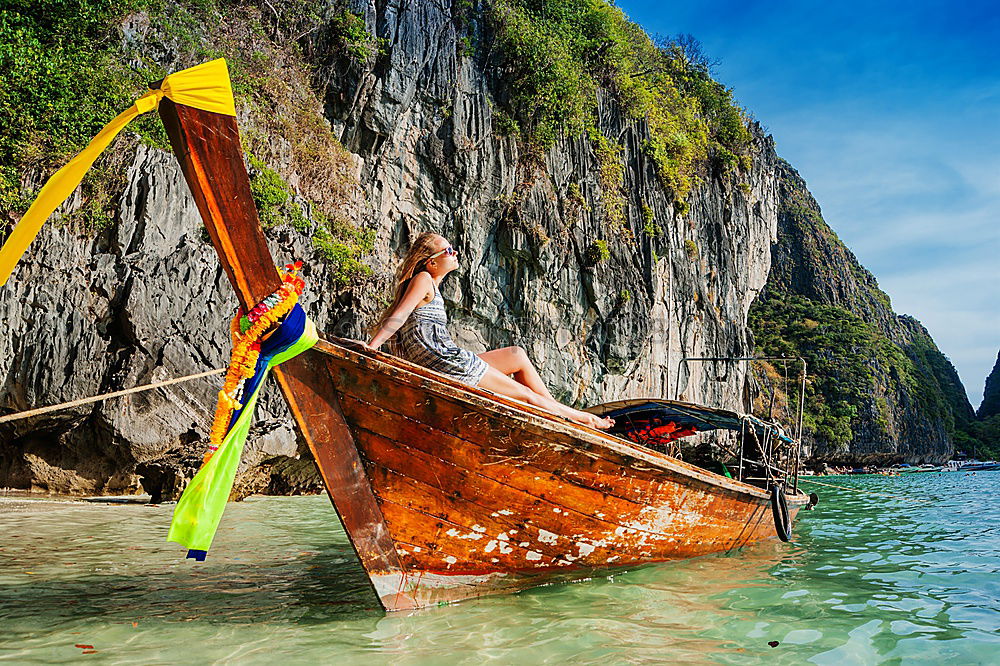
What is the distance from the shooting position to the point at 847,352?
48.4 m

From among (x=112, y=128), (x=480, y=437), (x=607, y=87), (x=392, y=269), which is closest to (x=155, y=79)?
(x=392, y=269)

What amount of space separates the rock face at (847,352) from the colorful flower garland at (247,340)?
139ft

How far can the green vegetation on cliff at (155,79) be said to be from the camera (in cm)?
1003

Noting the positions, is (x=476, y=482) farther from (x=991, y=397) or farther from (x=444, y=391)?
(x=991, y=397)

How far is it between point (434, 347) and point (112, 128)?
204 cm

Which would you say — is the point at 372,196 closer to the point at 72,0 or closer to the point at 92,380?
the point at 72,0

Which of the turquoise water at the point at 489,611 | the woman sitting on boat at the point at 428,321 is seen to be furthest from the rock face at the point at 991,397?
the woman sitting on boat at the point at 428,321

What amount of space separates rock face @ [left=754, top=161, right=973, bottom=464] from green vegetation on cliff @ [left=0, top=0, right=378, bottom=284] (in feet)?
118

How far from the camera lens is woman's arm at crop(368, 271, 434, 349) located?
12.1ft

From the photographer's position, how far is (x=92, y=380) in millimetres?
9617

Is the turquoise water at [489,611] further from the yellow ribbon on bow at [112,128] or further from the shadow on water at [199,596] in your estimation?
the yellow ribbon on bow at [112,128]

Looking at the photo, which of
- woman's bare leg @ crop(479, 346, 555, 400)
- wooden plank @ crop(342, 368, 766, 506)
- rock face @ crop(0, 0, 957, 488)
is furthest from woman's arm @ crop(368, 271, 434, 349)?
rock face @ crop(0, 0, 957, 488)

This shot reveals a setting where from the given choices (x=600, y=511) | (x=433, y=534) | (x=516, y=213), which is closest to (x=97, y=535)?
(x=433, y=534)

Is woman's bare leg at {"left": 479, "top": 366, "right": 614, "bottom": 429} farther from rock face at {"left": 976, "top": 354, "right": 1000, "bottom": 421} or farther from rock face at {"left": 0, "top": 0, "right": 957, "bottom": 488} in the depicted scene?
rock face at {"left": 976, "top": 354, "right": 1000, "bottom": 421}
